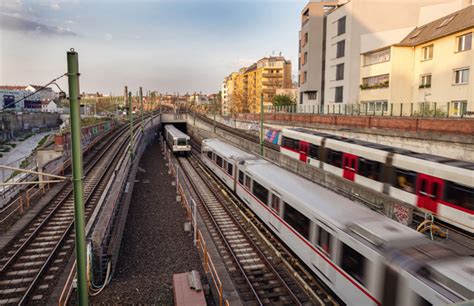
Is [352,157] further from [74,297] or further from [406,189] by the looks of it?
[74,297]

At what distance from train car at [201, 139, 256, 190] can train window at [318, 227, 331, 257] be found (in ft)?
32.4

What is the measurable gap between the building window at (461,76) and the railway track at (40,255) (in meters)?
31.9

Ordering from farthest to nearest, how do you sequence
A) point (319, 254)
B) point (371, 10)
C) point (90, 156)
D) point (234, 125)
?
1. point (234, 125)
2. point (371, 10)
3. point (90, 156)
4. point (319, 254)

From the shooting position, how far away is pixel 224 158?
73.3 feet

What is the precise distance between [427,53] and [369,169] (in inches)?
897

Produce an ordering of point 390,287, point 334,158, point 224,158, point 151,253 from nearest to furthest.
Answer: point 390,287
point 151,253
point 224,158
point 334,158

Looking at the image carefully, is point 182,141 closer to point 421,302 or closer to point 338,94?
point 338,94

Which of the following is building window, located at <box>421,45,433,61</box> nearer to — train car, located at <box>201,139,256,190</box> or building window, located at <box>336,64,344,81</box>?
building window, located at <box>336,64,344,81</box>

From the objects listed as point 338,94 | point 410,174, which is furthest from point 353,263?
point 338,94

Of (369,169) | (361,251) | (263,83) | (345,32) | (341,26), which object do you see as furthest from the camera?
(263,83)

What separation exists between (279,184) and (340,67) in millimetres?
38251

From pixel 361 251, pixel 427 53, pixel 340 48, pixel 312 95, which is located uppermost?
pixel 340 48

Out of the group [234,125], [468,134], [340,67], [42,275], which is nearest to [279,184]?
[42,275]

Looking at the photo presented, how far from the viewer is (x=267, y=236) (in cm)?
1549
